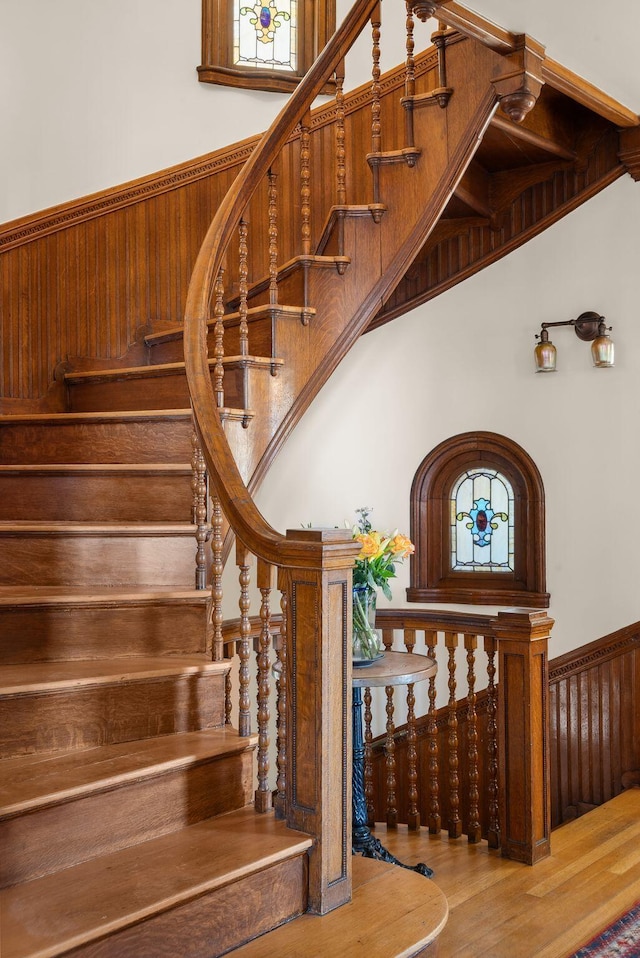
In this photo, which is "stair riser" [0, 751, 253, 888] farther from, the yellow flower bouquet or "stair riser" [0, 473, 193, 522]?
"stair riser" [0, 473, 193, 522]

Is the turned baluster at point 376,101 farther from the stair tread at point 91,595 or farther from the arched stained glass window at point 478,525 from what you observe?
the stair tread at point 91,595

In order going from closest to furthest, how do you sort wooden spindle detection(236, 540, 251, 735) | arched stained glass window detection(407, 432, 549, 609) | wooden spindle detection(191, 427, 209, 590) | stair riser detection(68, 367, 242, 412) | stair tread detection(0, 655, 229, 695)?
1. stair tread detection(0, 655, 229, 695)
2. wooden spindle detection(236, 540, 251, 735)
3. wooden spindle detection(191, 427, 209, 590)
4. stair riser detection(68, 367, 242, 412)
5. arched stained glass window detection(407, 432, 549, 609)

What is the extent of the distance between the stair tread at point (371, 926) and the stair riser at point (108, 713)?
64cm

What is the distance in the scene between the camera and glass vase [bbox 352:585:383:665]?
121 inches

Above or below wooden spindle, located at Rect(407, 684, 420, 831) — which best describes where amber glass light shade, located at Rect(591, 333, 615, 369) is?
above

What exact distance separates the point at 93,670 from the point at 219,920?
2.52 feet

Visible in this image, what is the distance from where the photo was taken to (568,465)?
4797 millimetres

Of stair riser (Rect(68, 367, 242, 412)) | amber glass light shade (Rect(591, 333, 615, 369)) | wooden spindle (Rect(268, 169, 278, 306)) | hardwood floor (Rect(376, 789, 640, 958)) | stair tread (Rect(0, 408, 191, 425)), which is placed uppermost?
wooden spindle (Rect(268, 169, 278, 306))

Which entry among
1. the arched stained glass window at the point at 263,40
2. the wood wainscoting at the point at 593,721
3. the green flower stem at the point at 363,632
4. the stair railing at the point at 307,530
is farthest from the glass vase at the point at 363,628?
the arched stained glass window at the point at 263,40

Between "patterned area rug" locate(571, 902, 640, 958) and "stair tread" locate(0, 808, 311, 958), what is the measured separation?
1.00 metres

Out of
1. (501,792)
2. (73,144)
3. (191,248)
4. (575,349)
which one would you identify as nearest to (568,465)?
(575,349)

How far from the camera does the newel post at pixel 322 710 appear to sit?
2195 mm

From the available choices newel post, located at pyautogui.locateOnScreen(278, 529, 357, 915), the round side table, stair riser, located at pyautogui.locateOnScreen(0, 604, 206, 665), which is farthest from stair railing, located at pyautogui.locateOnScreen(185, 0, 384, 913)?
the round side table

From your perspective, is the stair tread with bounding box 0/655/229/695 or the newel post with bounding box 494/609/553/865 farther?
the newel post with bounding box 494/609/553/865
